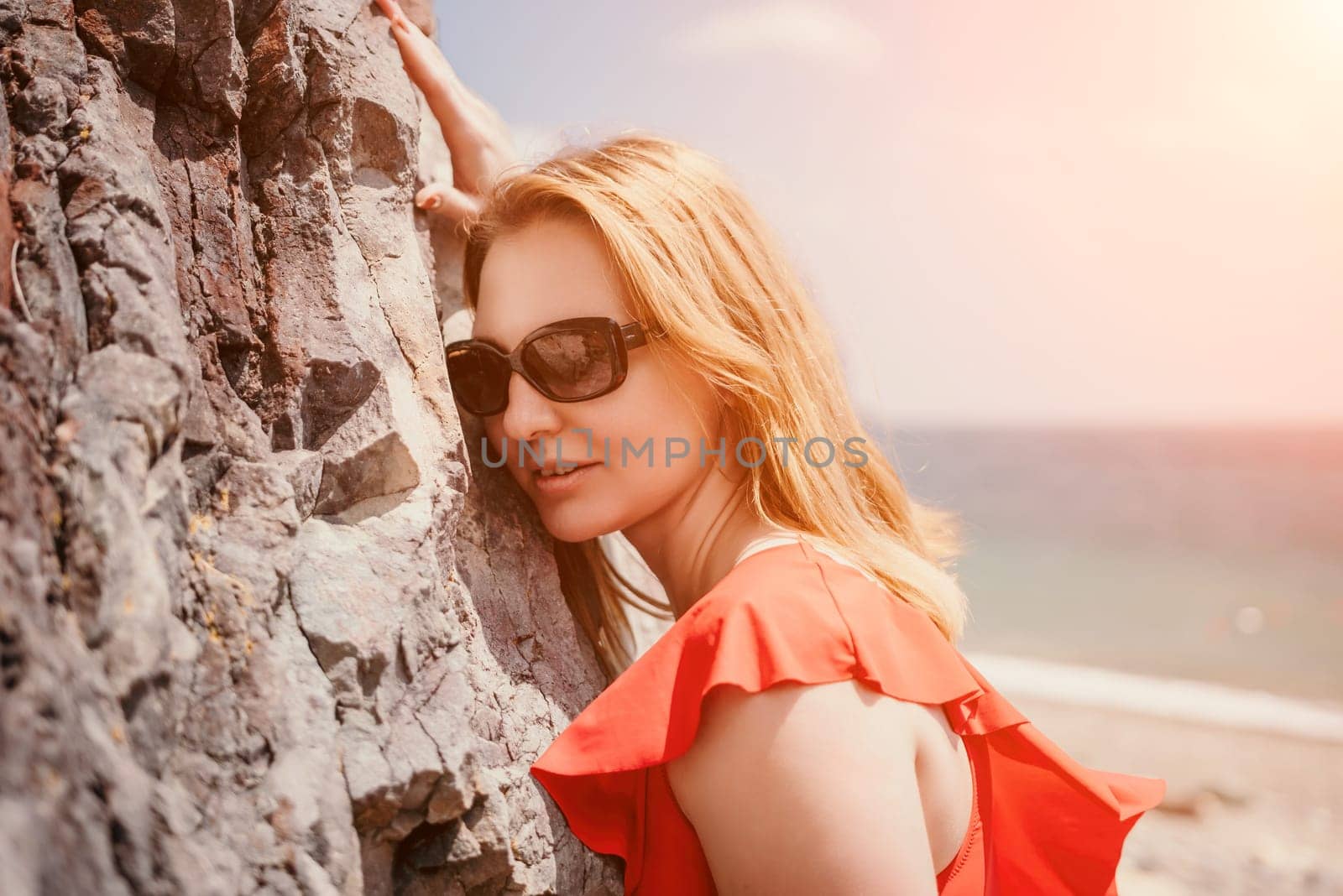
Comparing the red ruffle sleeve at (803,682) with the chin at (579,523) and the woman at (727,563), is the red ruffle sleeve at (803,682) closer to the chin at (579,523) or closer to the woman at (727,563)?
the woman at (727,563)

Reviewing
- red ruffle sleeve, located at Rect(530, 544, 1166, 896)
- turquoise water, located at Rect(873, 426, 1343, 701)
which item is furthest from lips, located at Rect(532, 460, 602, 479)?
turquoise water, located at Rect(873, 426, 1343, 701)

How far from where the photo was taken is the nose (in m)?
2.09

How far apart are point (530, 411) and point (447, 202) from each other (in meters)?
0.86

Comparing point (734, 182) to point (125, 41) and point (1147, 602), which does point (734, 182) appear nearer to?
point (125, 41)

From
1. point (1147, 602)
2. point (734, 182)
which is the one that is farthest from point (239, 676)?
point (1147, 602)

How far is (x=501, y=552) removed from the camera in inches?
87.5

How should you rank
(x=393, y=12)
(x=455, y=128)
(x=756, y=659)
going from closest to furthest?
1. (x=756, y=659)
2. (x=393, y=12)
3. (x=455, y=128)

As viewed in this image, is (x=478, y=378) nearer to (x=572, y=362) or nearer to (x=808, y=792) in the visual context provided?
(x=572, y=362)

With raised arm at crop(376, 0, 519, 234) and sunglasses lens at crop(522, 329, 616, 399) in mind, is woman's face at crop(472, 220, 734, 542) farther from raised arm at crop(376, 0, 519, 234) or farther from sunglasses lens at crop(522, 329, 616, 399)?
raised arm at crop(376, 0, 519, 234)

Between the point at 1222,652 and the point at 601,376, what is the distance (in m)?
20.2

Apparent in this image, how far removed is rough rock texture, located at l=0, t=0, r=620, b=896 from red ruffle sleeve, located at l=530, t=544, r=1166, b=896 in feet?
0.76

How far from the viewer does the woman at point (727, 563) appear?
140 centimetres

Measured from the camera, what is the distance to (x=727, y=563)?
79.9 inches

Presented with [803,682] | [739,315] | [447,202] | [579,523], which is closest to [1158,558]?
[739,315]
